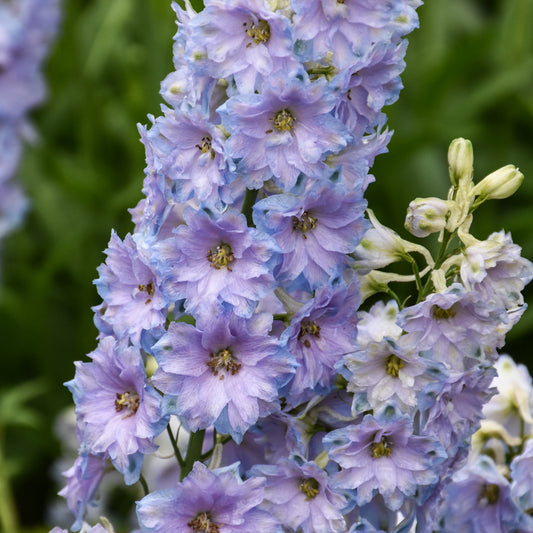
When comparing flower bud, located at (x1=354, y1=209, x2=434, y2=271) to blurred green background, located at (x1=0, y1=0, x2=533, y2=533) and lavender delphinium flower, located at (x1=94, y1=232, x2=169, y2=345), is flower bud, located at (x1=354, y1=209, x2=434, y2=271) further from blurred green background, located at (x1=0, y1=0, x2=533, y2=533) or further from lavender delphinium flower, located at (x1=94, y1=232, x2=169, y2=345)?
blurred green background, located at (x1=0, y1=0, x2=533, y2=533)

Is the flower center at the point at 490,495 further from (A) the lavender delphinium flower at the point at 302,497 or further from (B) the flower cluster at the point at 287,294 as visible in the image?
(A) the lavender delphinium flower at the point at 302,497

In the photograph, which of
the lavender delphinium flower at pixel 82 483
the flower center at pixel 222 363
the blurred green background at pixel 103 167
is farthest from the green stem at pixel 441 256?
the blurred green background at pixel 103 167

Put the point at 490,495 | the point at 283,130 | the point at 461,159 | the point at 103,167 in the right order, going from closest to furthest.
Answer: the point at 283,130
the point at 461,159
the point at 490,495
the point at 103,167

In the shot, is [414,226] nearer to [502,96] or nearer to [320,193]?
[320,193]

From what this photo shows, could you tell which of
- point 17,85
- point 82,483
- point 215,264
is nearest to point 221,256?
point 215,264

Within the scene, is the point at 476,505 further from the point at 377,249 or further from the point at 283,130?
the point at 283,130
